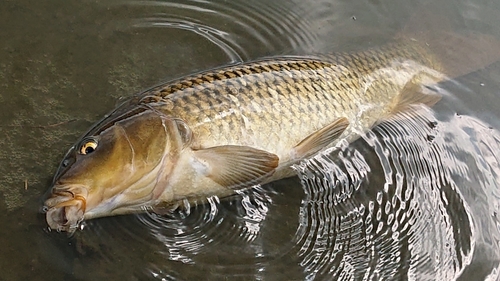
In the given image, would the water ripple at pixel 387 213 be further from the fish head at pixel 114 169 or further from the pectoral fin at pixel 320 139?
the fish head at pixel 114 169

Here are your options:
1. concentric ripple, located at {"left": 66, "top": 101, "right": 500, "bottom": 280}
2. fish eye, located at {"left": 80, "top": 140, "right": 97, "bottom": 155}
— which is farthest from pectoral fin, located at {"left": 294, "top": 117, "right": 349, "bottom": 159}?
fish eye, located at {"left": 80, "top": 140, "right": 97, "bottom": 155}

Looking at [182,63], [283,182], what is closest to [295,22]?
[182,63]

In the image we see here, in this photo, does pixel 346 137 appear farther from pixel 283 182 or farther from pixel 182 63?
pixel 182 63

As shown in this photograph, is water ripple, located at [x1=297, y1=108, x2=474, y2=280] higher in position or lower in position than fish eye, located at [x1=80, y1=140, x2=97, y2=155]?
lower

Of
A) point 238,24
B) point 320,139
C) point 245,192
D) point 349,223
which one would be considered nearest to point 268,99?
point 320,139

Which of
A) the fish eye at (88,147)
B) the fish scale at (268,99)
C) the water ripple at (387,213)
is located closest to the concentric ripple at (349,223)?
the water ripple at (387,213)

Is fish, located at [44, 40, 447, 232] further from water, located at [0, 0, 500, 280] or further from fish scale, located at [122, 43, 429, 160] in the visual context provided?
water, located at [0, 0, 500, 280]
